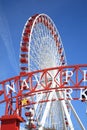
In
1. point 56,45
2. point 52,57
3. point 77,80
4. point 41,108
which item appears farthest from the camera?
point 56,45

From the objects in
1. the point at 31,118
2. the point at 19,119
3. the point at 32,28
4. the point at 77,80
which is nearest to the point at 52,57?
the point at 32,28

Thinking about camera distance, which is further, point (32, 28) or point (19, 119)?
point (32, 28)

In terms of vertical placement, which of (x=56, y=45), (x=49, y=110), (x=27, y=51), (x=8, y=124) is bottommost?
(x=8, y=124)

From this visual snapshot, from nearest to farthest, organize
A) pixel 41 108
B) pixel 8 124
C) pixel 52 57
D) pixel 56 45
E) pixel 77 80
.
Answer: pixel 8 124 < pixel 77 80 < pixel 41 108 < pixel 52 57 < pixel 56 45

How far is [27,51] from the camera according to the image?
164 ft

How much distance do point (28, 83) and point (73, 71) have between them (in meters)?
4.31

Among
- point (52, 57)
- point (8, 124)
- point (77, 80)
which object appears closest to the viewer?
point (8, 124)

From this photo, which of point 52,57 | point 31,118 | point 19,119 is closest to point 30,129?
point 31,118

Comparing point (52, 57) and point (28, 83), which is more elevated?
point (52, 57)

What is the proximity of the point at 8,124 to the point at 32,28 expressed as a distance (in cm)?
1764

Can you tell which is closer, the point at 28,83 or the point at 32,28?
the point at 28,83

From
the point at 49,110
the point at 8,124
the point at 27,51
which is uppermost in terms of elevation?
the point at 27,51

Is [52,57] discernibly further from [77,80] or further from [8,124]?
[8,124]

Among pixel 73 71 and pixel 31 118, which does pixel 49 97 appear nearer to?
pixel 31 118
